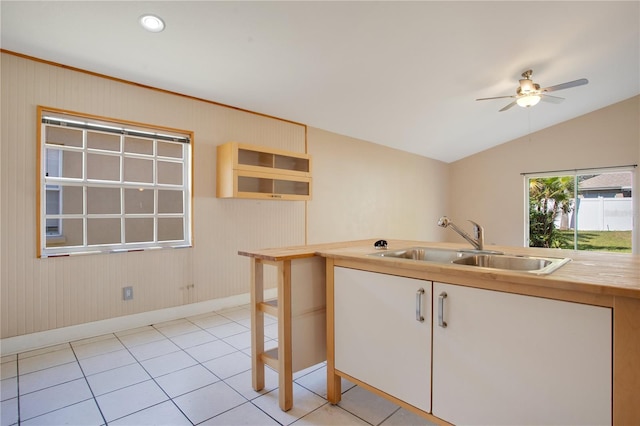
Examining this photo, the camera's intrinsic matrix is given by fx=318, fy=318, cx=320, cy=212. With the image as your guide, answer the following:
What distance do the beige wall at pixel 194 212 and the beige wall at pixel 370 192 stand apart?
0.02 m

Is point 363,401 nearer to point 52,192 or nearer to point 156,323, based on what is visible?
point 156,323

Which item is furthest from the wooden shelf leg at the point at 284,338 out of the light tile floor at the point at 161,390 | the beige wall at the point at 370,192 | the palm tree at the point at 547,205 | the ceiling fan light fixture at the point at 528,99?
the palm tree at the point at 547,205

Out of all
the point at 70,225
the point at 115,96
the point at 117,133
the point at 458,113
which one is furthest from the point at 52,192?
the point at 458,113

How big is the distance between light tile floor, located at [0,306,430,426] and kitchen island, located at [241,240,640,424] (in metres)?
0.20

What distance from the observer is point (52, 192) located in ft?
9.00

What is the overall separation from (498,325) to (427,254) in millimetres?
910

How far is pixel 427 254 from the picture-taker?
215 cm

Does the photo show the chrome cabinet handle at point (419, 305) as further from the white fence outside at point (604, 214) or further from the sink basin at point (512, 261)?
the white fence outside at point (604, 214)

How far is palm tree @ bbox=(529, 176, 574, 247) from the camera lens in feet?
19.7

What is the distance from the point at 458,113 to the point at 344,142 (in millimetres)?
1750

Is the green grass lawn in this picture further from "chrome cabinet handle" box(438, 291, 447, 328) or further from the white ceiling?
"chrome cabinet handle" box(438, 291, 447, 328)

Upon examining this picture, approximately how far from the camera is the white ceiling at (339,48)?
7.50ft

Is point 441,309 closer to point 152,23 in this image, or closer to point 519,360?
point 519,360

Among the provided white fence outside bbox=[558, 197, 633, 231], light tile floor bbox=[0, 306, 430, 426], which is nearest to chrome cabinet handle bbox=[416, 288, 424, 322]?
light tile floor bbox=[0, 306, 430, 426]
